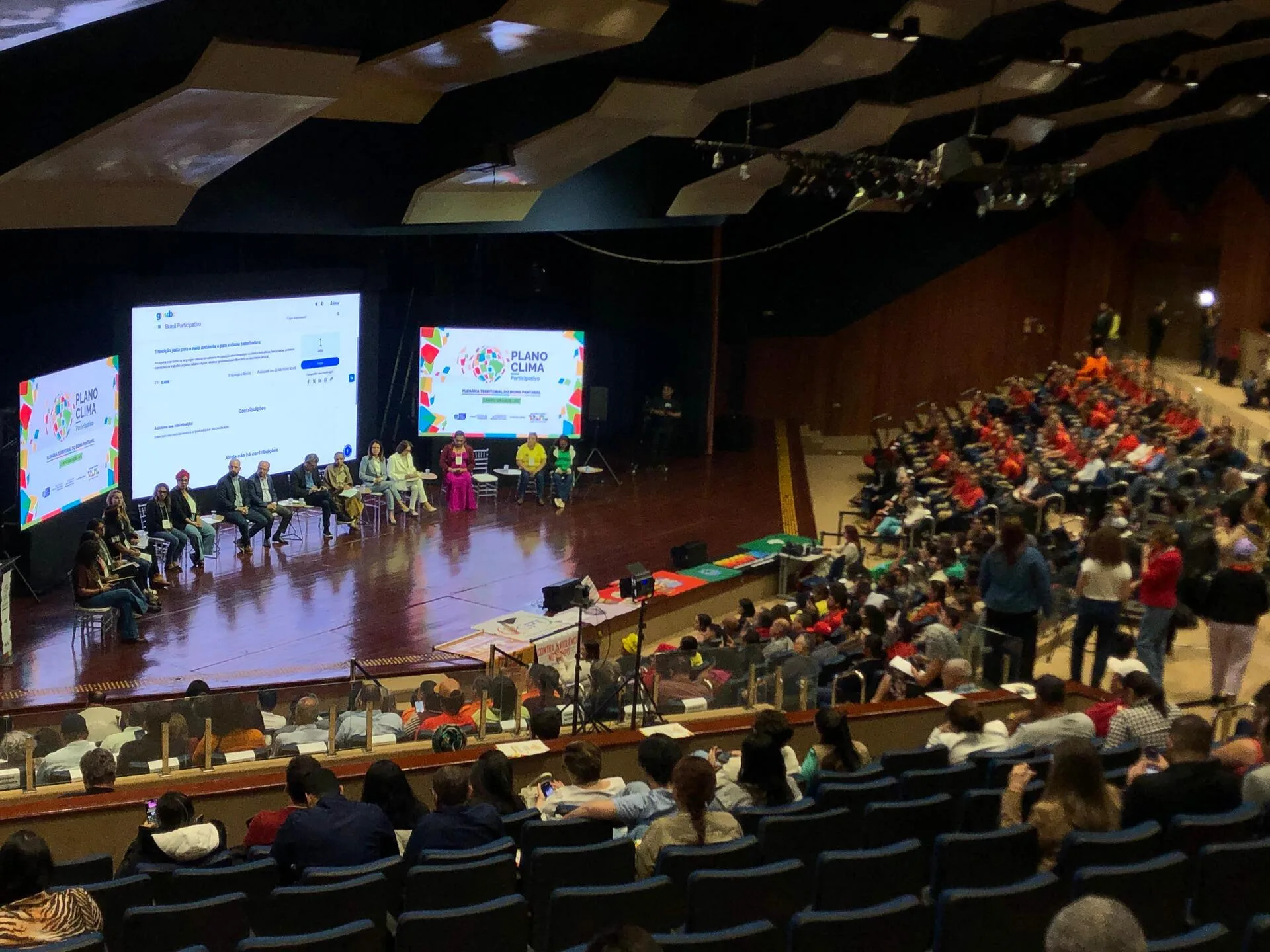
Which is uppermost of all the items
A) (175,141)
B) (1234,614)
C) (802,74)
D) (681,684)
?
(802,74)

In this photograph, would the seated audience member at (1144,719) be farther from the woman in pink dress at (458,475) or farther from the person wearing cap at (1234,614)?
the woman in pink dress at (458,475)

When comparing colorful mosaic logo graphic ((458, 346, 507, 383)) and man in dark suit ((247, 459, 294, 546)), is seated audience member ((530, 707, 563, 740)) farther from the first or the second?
colorful mosaic logo graphic ((458, 346, 507, 383))

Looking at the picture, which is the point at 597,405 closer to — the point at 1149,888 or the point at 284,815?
the point at 284,815

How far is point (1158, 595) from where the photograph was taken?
7.99 meters

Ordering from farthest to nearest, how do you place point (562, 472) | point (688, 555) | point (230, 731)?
point (562, 472) → point (688, 555) → point (230, 731)

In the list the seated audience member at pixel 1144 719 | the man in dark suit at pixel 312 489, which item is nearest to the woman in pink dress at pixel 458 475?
the man in dark suit at pixel 312 489

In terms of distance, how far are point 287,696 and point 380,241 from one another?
959 centimetres

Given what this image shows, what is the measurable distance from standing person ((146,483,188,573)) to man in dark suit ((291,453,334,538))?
1618 millimetres

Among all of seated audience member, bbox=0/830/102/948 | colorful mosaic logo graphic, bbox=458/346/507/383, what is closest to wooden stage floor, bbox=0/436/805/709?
colorful mosaic logo graphic, bbox=458/346/507/383

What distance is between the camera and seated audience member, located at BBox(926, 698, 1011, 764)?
5461 mm

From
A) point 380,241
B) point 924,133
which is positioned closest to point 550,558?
point 380,241

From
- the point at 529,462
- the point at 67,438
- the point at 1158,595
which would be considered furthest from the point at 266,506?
the point at 1158,595

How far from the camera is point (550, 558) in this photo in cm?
1277

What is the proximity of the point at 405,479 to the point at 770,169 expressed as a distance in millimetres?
5089
